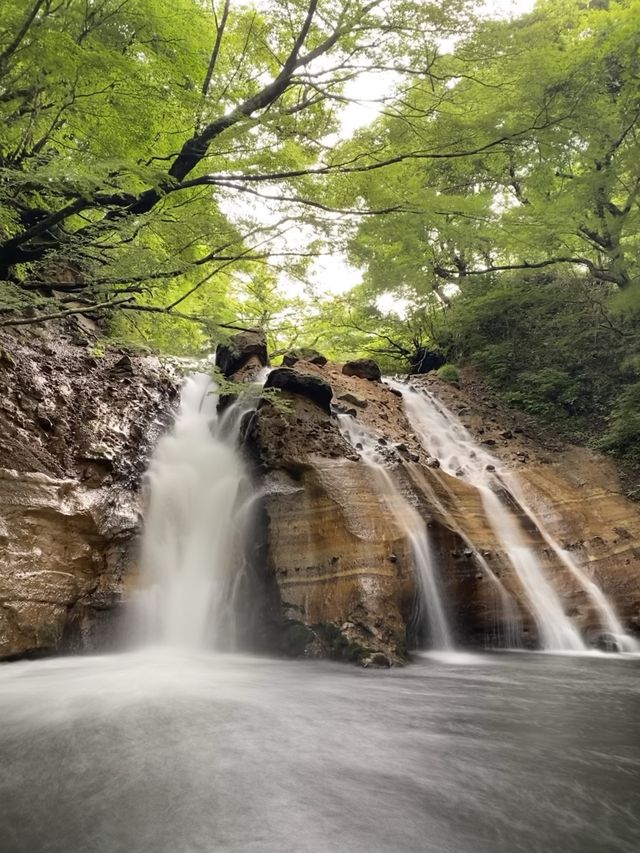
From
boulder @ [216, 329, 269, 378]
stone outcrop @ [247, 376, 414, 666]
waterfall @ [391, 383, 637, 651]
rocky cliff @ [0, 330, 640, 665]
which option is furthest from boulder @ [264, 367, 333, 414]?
boulder @ [216, 329, 269, 378]

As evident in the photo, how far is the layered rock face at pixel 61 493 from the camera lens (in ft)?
18.7

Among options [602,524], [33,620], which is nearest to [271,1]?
[33,620]

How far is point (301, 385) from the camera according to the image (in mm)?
8727

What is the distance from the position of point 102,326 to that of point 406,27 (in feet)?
26.2

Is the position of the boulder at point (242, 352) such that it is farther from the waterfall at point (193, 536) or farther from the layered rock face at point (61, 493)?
the layered rock face at point (61, 493)

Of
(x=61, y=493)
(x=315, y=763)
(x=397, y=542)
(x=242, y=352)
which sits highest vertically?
(x=242, y=352)

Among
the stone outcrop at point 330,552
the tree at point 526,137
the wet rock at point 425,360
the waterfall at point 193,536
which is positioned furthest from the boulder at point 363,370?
the stone outcrop at point 330,552

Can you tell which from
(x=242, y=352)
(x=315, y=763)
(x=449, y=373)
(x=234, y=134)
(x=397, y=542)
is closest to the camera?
(x=315, y=763)

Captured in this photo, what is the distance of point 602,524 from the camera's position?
8633 mm

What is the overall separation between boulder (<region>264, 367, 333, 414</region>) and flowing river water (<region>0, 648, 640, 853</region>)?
4775 mm

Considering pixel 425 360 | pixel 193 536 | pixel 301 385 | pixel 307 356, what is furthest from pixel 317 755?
pixel 425 360

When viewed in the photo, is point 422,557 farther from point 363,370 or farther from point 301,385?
point 363,370

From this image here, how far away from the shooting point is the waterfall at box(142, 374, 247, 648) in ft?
22.5

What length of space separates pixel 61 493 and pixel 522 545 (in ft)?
23.1
